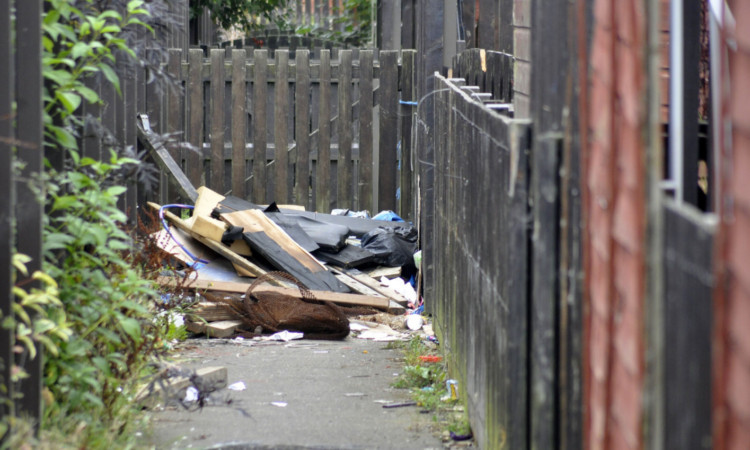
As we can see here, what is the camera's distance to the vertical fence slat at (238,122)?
10.3m

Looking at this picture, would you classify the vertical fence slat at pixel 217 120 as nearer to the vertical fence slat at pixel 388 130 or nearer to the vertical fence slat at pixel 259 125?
the vertical fence slat at pixel 259 125

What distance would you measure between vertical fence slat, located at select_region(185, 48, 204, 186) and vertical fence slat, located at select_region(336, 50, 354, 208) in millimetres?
1558

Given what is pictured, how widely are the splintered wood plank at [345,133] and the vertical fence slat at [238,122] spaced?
1082 mm

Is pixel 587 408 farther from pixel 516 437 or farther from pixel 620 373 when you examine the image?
pixel 516 437

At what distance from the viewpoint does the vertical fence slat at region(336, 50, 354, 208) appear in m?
10.4

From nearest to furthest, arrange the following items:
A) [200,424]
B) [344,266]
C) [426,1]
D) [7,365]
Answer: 1. [7,365]
2. [200,424]
3. [426,1]
4. [344,266]

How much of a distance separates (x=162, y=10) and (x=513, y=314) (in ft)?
7.21

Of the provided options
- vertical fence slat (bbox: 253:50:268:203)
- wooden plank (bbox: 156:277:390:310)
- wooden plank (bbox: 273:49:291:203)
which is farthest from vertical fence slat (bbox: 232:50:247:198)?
wooden plank (bbox: 156:277:390:310)

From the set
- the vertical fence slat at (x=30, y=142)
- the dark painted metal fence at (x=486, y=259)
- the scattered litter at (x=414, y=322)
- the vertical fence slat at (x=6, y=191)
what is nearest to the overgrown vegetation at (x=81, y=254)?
the vertical fence slat at (x=30, y=142)

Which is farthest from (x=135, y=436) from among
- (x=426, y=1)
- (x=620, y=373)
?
(x=426, y=1)

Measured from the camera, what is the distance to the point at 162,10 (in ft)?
13.7

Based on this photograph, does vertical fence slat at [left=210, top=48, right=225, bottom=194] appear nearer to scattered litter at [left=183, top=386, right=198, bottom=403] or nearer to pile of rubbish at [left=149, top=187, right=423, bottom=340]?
pile of rubbish at [left=149, top=187, right=423, bottom=340]

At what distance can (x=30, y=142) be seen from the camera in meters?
3.33

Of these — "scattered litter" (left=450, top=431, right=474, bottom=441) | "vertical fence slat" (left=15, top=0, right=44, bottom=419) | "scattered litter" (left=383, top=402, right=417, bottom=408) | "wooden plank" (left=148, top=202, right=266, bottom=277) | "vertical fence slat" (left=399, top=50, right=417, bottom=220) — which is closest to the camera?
"vertical fence slat" (left=15, top=0, right=44, bottom=419)
